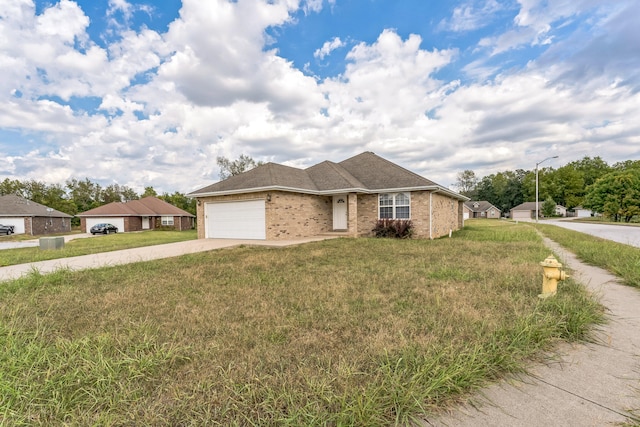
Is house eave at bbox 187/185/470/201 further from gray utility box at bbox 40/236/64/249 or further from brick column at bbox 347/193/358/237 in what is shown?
gray utility box at bbox 40/236/64/249

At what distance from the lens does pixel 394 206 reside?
15.0 m

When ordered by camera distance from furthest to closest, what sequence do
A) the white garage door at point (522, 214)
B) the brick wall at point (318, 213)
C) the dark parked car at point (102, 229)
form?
the white garage door at point (522, 214) < the dark parked car at point (102, 229) < the brick wall at point (318, 213)

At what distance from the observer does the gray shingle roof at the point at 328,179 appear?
14.0 meters

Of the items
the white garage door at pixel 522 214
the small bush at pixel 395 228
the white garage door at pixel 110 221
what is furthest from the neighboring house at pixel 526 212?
the white garage door at pixel 110 221

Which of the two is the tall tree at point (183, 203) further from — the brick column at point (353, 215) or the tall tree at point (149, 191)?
the brick column at point (353, 215)

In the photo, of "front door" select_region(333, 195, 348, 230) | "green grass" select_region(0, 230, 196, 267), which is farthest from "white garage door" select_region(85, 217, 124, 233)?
"front door" select_region(333, 195, 348, 230)

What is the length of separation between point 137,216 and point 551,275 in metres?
40.7

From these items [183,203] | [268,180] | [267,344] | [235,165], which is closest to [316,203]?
[268,180]

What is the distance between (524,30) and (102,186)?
68966mm

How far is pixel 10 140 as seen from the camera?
56.0 ft

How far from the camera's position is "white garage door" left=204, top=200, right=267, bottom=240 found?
1370cm

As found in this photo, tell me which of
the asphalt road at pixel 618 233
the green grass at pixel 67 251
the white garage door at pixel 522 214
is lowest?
the white garage door at pixel 522 214

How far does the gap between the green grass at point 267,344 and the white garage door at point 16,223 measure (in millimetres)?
36984

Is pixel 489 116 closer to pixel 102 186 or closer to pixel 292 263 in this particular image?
pixel 292 263
